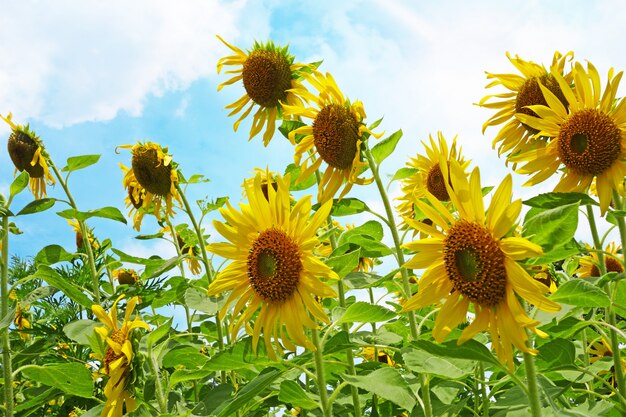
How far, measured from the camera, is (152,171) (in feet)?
11.5

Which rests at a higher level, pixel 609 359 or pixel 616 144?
pixel 616 144

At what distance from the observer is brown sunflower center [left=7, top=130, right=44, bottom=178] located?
3.82m

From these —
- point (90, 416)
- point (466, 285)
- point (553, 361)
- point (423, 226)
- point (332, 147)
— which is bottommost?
point (553, 361)

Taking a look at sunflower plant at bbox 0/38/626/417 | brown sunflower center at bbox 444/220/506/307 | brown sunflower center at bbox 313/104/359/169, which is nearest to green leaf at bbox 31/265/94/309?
sunflower plant at bbox 0/38/626/417

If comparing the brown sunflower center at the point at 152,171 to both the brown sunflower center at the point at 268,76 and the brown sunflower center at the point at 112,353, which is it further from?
the brown sunflower center at the point at 112,353

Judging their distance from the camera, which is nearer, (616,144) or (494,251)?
(494,251)

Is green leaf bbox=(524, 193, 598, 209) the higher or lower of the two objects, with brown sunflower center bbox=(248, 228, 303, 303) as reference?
lower

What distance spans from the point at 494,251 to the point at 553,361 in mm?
513

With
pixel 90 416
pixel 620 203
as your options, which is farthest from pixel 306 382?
pixel 620 203

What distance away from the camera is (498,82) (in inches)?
111

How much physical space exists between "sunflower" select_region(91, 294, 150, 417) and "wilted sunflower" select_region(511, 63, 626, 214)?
1.63 meters

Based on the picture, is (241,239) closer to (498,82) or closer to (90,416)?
(90,416)

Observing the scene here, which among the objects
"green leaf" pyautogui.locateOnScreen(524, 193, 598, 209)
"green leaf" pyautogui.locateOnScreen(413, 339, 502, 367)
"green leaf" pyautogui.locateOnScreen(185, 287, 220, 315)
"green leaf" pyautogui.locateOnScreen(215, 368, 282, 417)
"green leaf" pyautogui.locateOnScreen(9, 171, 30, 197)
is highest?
"green leaf" pyautogui.locateOnScreen(9, 171, 30, 197)

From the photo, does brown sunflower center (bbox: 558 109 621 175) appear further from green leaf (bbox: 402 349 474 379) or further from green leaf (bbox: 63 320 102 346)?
green leaf (bbox: 63 320 102 346)
